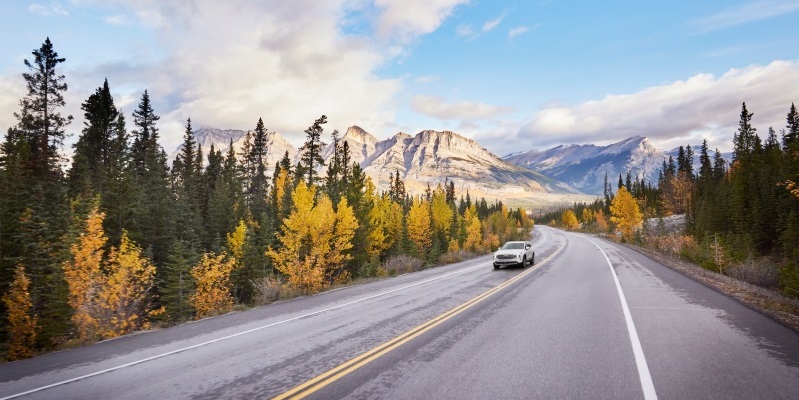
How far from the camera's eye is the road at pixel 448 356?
16.5 ft

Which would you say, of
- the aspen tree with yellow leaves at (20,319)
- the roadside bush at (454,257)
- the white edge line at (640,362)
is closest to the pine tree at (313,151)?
the roadside bush at (454,257)

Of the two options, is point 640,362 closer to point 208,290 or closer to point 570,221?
point 208,290

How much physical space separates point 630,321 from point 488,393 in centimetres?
585

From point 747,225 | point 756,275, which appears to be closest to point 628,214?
point 747,225

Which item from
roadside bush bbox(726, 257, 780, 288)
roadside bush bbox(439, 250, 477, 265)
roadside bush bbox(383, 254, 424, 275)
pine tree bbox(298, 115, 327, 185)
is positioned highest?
pine tree bbox(298, 115, 327, 185)

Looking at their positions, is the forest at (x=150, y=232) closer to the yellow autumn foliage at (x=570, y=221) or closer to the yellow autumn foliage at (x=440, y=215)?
the yellow autumn foliage at (x=440, y=215)

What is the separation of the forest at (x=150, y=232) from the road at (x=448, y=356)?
119 inches

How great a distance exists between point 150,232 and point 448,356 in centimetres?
3661

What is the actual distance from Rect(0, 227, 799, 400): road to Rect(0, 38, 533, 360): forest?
9.93 feet

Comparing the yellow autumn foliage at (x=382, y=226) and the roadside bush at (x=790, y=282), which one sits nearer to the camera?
the roadside bush at (x=790, y=282)

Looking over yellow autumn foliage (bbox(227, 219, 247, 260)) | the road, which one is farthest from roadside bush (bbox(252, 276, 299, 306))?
yellow autumn foliage (bbox(227, 219, 247, 260))

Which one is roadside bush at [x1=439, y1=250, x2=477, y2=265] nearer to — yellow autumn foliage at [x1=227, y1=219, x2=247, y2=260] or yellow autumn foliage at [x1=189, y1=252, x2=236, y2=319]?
yellow autumn foliage at [x1=189, y1=252, x2=236, y2=319]

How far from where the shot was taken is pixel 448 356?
6293 millimetres

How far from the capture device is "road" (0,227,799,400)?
16.5 ft
